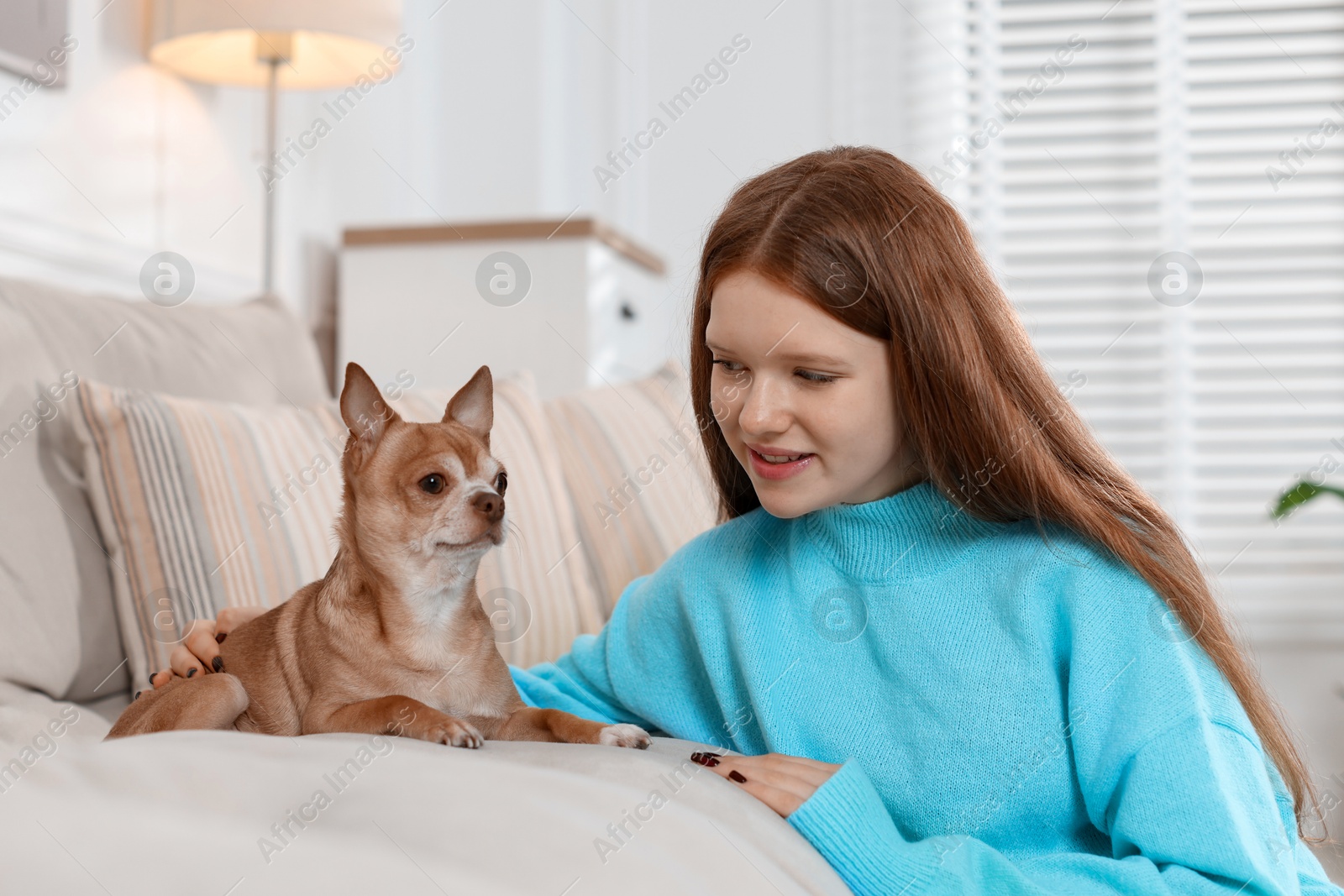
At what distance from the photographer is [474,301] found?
2320 millimetres

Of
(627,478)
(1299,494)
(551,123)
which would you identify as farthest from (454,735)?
(551,123)

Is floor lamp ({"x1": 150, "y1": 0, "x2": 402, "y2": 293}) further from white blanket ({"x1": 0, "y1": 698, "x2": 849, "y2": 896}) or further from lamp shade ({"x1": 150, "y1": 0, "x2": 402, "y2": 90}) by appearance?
white blanket ({"x1": 0, "y1": 698, "x2": 849, "y2": 896})

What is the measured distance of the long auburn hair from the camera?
92cm

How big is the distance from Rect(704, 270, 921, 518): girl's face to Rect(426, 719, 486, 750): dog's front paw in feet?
1.09

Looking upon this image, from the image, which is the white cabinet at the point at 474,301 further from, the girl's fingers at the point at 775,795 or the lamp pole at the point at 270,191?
the girl's fingers at the point at 775,795

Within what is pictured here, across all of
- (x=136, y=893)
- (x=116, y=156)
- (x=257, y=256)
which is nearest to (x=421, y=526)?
(x=136, y=893)

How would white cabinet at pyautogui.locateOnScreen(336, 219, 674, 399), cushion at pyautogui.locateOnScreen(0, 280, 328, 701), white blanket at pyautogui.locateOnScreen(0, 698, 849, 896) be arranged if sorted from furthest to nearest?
white cabinet at pyautogui.locateOnScreen(336, 219, 674, 399), cushion at pyautogui.locateOnScreen(0, 280, 328, 701), white blanket at pyautogui.locateOnScreen(0, 698, 849, 896)

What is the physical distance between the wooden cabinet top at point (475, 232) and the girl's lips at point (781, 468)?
1413 mm

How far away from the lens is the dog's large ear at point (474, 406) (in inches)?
28.2

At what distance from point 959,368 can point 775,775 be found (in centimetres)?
37

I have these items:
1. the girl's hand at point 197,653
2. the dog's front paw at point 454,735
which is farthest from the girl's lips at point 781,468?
the girl's hand at point 197,653

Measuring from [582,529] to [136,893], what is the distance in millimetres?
1001

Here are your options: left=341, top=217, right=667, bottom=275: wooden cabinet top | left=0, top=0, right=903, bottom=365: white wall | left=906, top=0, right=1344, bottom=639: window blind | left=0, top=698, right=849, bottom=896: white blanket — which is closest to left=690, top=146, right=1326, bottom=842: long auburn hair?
left=0, top=698, right=849, bottom=896: white blanket

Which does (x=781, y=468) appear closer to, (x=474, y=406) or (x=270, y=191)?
(x=474, y=406)
